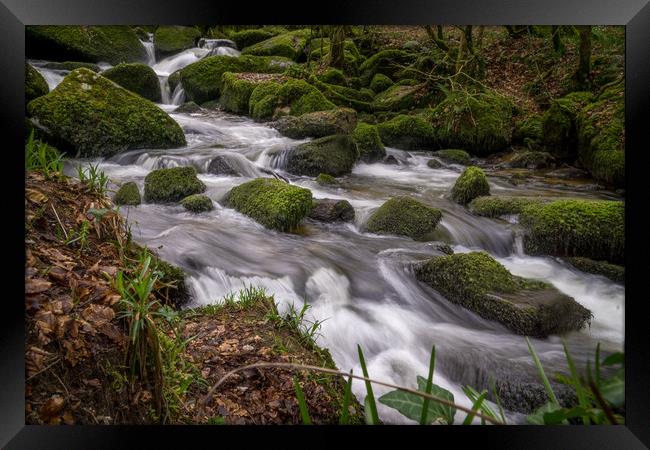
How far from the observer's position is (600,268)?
2.17m

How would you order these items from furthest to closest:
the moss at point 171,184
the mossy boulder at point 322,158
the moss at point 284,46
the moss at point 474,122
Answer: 1. the mossy boulder at point 322,158
2. the moss at point 474,122
3. the moss at point 171,184
4. the moss at point 284,46

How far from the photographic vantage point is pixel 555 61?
8.00ft

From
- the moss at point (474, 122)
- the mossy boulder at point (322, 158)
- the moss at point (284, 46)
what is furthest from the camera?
the mossy boulder at point (322, 158)

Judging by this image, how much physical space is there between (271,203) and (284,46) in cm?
93

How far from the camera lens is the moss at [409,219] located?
250 centimetres

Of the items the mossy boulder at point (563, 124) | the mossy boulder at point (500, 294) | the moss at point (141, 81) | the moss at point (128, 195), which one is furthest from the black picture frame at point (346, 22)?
the moss at point (141, 81)

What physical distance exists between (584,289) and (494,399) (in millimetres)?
771

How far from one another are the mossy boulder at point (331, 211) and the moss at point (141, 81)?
119 centimetres

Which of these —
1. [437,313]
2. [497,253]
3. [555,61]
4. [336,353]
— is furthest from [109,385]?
[555,61]

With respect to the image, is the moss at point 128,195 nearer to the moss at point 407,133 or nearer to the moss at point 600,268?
the moss at point 407,133

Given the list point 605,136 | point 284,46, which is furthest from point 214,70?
point 605,136

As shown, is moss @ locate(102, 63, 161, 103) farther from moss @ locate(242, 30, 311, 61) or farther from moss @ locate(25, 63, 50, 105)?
moss @ locate(242, 30, 311, 61)

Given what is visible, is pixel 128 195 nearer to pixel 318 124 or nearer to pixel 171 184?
pixel 171 184

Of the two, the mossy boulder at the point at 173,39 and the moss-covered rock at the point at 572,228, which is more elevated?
the mossy boulder at the point at 173,39
